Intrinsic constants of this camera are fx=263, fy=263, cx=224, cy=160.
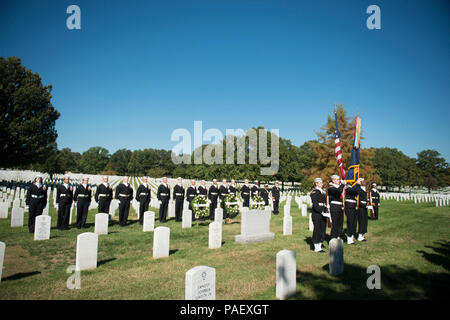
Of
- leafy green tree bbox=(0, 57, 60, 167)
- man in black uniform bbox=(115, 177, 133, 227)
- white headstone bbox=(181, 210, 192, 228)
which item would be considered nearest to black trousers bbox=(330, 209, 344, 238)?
white headstone bbox=(181, 210, 192, 228)

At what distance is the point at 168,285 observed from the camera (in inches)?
225

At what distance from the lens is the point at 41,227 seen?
9.46 m

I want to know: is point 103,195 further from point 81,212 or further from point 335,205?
point 335,205

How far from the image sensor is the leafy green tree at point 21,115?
31.9 meters

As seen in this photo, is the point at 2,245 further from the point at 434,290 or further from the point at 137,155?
the point at 137,155

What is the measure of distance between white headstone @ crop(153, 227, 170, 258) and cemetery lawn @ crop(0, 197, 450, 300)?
255 mm

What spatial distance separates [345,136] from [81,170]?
135 metres

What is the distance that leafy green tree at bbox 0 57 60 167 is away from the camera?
31.9 meters

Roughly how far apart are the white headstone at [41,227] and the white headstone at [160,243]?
455cm

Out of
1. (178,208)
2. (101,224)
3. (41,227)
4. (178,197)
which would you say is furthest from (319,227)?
(41,227)

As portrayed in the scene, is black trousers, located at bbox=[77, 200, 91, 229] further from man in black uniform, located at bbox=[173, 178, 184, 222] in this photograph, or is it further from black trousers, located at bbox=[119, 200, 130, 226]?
man in black uniform, located at bbox=[173, 178, 184, 222]

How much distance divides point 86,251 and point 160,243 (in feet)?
6.63
